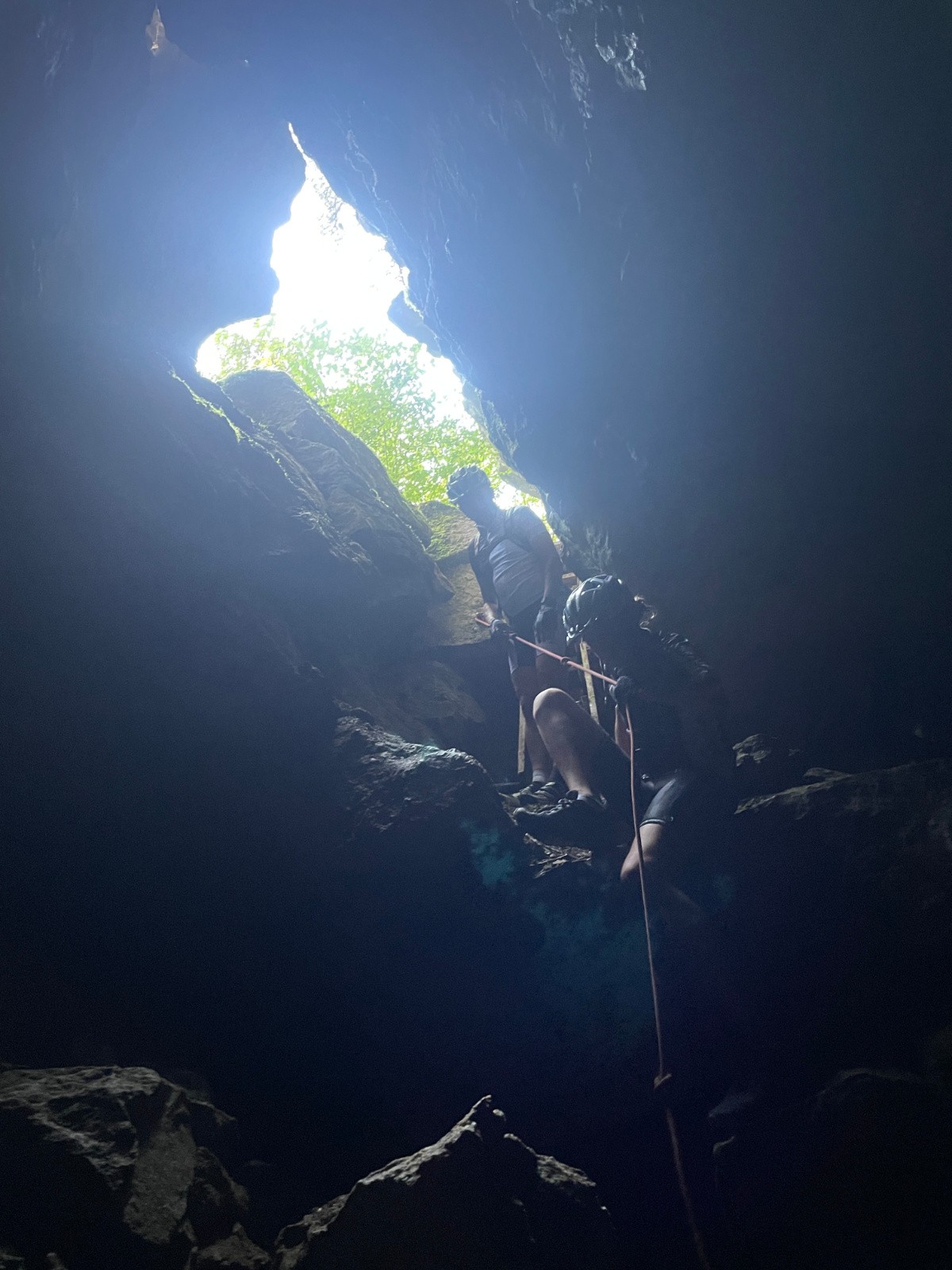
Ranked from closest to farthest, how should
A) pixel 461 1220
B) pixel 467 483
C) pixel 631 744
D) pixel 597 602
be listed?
pixel 461 1220
pixel 631 744
pixel 597 602
pixel 467 483

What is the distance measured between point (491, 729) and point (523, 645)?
44.2 inches

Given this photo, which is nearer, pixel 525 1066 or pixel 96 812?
pixel 525 1066

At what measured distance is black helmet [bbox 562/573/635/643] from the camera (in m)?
5.87

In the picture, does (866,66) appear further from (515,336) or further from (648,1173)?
(648,1173)

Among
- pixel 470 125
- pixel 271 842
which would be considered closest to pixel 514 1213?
pixel 271 842

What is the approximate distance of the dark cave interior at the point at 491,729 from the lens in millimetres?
3643

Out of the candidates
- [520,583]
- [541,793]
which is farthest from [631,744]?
[520,583]

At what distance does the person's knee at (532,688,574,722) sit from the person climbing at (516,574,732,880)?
0.28ft

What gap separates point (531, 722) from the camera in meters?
7.16

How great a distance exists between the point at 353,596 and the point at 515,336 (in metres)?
4.16

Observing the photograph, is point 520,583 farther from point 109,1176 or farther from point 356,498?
point 109,1176

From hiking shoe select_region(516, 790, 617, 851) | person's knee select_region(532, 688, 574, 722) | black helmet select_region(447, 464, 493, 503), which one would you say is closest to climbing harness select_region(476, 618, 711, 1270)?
hiking shoe select_region(516, 790, 617, 851)

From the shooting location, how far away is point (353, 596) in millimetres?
8336

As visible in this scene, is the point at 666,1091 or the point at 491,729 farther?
the point at 491,729
